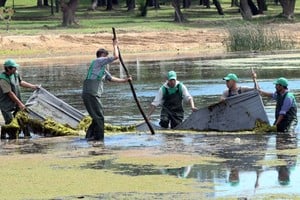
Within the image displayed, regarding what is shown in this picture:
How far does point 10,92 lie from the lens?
59.0ft

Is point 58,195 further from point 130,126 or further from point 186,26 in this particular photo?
point 186,26

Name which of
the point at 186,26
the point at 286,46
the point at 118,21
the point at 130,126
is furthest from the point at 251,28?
the point at 130,126

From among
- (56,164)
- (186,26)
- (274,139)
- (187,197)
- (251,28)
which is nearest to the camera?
(187,197)

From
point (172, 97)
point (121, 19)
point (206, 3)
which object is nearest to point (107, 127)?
point (172, 97)

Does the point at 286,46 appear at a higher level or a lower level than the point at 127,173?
lower

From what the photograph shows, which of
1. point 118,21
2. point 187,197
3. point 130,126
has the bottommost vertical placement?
point 118,21

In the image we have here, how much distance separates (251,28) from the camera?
47000mm

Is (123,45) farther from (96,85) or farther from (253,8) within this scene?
(96,85)

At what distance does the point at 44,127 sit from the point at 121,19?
152ft

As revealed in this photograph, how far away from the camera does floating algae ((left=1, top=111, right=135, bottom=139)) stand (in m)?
18.2

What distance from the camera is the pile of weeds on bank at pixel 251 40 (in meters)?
46.7

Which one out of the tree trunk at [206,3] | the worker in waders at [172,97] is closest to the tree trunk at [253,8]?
the tree trunk at [206,3]

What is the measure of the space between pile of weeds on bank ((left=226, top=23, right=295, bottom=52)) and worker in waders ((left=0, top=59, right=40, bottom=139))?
29146 millimetres

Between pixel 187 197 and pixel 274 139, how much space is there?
5620 mm
